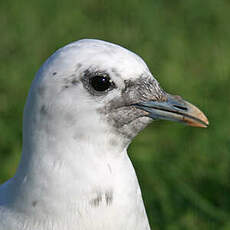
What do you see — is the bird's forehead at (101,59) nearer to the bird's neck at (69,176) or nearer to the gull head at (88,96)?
the gull head at (88,96)

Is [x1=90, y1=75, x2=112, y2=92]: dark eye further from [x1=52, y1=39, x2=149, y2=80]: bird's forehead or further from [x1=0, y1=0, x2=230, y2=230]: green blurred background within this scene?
[x1=0, y1=0, x2=230, y2=230]: green blurred background

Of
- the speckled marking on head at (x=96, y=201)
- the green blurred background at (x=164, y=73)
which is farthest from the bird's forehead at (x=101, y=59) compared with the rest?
the green blurred background at (x=164, y=73)

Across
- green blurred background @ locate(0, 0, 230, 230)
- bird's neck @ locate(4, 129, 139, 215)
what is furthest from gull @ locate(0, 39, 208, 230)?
green blurred background @ locate(0, 0, 230, 230)

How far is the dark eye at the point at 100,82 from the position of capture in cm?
257

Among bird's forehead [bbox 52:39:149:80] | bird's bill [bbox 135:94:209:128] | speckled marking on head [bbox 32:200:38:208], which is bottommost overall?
speckled marking on head [bbox 32:200:38:208]

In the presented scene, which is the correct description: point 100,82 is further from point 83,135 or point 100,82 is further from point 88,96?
point 83,135

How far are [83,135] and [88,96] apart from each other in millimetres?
150

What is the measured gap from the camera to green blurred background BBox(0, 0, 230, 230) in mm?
4309

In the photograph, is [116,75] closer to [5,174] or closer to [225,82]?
[5,174]

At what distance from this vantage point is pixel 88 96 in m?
2.58

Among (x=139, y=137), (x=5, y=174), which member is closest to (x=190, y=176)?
(x=139, y=137)

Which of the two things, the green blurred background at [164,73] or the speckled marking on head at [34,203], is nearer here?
the speckled marking on head at [34,203]

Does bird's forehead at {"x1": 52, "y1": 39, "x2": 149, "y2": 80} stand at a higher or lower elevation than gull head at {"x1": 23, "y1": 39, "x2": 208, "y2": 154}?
higher

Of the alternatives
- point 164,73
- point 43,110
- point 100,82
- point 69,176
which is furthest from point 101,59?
point 164,73
